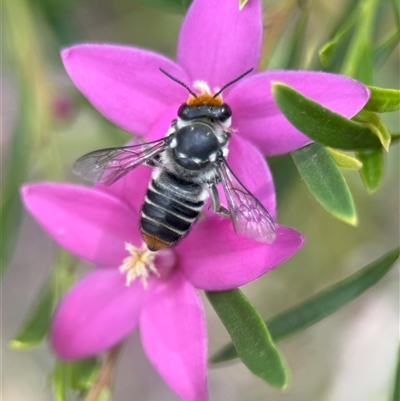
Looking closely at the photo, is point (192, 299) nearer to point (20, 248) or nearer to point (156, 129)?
point (156, 129)

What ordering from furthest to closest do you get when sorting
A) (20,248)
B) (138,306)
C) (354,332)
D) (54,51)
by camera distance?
(20,248) < (354,332) < (54,51) < (138,306)

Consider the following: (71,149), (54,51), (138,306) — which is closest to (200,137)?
(138,306)

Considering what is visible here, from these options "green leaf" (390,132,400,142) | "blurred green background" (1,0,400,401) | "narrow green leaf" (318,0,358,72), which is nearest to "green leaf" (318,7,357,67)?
"narrow green leaf" (318,0,358,72)

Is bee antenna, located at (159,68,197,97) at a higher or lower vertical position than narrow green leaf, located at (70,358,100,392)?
higher

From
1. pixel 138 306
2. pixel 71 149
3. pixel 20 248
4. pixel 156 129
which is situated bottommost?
pixel 20 248

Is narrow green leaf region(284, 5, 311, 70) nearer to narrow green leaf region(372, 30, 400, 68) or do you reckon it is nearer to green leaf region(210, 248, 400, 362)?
narrow green leaf region(372, 30, 400, 68)

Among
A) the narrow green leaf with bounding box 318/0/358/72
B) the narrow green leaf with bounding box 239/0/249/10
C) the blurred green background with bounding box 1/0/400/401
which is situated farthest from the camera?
the blurred green background with bounding box 1/0/400/401
